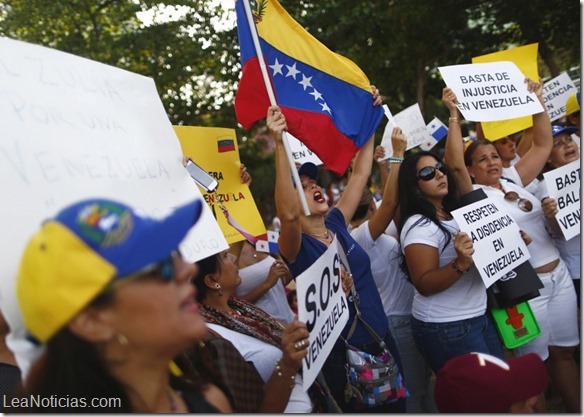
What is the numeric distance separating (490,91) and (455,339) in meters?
2.01

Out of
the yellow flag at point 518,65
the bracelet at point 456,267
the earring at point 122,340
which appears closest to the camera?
the earring at point 122,340

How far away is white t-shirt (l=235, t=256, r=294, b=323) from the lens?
4012 mm

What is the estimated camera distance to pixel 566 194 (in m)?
A: 4.03

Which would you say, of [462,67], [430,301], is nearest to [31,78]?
[430,301]

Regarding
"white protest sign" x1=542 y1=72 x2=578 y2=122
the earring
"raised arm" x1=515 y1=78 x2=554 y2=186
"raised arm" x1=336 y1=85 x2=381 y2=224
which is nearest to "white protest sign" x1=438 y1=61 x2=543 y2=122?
"raised arm" x1=515 y1=78 x2=554 y2=186

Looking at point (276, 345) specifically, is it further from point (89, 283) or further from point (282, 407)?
point (89, 283)

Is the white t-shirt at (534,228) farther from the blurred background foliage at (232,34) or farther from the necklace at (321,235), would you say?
the blurred background foliage at (232,34)

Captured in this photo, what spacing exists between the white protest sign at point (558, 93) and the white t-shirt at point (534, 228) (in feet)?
6.56

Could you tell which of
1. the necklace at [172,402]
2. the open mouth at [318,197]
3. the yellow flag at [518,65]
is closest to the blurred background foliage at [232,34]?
the yellow flag at [518,65]

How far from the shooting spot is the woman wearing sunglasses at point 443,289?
10.9 ft

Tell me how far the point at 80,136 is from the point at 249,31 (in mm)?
1468

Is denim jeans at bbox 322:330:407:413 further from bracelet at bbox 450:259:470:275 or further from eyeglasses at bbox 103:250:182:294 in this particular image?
eyeglasses at bbox 103:250:182:294

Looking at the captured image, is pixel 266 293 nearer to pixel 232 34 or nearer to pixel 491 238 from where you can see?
pixel 491 238

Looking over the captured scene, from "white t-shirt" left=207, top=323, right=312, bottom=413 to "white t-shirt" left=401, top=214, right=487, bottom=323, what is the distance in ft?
3.75
